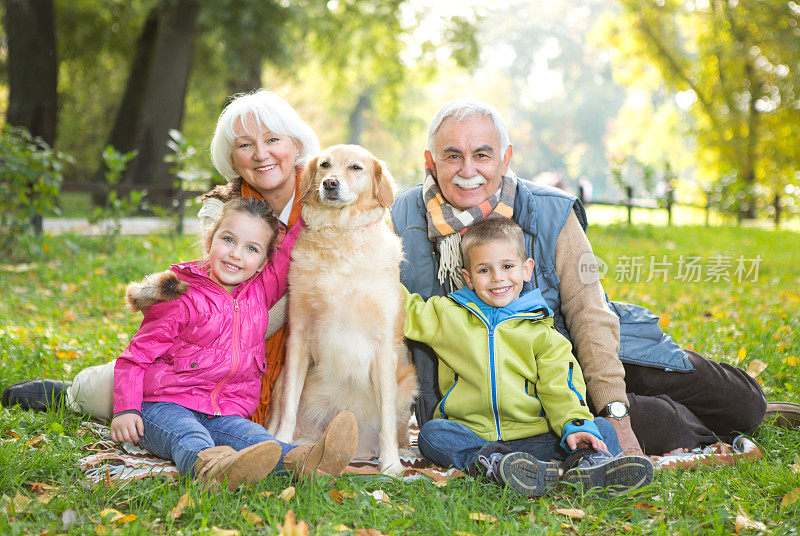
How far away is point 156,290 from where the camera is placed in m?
2.86

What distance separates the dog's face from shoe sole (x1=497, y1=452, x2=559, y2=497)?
130 centimetres

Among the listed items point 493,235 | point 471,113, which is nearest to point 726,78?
point 471,113

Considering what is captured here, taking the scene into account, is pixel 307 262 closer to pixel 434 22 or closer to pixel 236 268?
pixel 236 268

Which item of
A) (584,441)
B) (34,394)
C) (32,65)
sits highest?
(32,65)

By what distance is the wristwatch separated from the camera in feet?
9.36

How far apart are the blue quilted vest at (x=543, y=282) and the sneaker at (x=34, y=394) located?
1.87m

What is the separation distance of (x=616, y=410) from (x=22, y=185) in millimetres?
6445

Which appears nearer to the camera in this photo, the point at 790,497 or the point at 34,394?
the point at 790,497

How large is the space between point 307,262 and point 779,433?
2428 mm

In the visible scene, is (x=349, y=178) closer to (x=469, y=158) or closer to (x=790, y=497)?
A: (x=469, y=158)

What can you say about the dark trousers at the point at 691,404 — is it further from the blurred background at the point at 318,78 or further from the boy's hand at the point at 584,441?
the blurred background at the point at 318,78

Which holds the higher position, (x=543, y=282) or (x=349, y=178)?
(x=349, y=178)

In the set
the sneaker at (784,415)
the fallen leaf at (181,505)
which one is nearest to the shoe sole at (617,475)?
the sneaker at (784,415)

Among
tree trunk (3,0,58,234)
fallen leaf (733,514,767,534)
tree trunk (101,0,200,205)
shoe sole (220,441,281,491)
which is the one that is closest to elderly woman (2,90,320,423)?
shoe sole (220,441,281,491)
